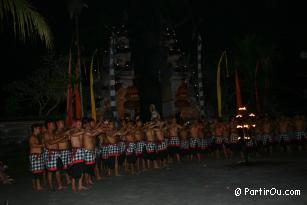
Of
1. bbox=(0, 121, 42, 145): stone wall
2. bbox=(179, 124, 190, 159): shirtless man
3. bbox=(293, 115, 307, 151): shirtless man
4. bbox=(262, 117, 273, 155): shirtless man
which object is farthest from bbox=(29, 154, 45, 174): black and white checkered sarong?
bbox=(0, 121, 42, 145): stone wall

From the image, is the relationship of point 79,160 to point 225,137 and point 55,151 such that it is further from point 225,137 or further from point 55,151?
point 225,137

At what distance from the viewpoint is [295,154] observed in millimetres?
17297

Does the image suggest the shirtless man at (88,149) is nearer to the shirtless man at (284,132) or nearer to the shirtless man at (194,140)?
the shirtless man at (194,140)

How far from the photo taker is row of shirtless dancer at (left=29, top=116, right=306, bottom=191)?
11492 mm

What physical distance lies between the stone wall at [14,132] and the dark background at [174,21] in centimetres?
410

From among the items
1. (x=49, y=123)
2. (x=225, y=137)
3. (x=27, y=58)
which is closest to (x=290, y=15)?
(x=225, y=137)

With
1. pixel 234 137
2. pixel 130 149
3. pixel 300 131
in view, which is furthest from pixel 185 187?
pixel 300 131

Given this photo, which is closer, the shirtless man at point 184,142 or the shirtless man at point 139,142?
the shirtless man at point 139,142

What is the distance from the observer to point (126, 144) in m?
14.2

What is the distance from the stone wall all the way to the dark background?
4.10 meters

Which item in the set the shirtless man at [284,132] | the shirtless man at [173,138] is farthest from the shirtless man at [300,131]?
the shirtless man at [173,138]

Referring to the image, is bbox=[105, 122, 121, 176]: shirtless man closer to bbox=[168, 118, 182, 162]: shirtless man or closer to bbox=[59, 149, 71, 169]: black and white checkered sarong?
bbox=[59, 149, 71, 169]: black and white checkered sarong

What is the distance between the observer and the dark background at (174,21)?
2759 cm

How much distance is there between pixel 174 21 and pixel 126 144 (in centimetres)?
2315
